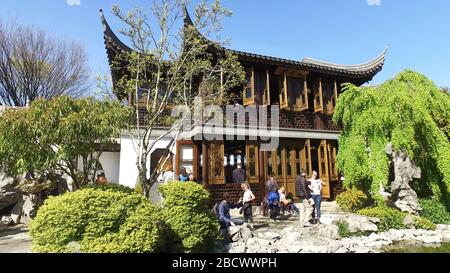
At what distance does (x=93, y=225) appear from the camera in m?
4.89

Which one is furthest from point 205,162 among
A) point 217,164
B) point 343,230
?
point 343,230

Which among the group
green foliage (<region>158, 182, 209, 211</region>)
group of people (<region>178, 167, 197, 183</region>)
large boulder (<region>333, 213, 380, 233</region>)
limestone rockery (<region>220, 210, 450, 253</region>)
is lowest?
limestone rockery (<region>220, 210, 450, 253</region>)

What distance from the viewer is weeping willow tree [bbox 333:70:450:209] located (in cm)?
956

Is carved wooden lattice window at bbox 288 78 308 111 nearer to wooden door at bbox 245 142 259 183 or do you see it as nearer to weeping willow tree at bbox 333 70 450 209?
weeping willow tree at bbox 333 70 450 209

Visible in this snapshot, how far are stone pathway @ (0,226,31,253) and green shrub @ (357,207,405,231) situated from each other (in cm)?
900

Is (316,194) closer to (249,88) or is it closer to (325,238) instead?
(325,238)

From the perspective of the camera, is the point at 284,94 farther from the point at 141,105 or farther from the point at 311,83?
the point at 141,105

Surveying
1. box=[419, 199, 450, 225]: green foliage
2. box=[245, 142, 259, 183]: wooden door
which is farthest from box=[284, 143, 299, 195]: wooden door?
box=[419, 199, 450, 225]: green foliage

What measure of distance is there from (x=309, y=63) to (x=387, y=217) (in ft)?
24.5

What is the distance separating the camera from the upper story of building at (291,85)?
39.0ft

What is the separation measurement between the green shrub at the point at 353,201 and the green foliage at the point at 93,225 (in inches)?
275

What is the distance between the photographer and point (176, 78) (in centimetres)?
901

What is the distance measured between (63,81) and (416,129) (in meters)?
17.5
